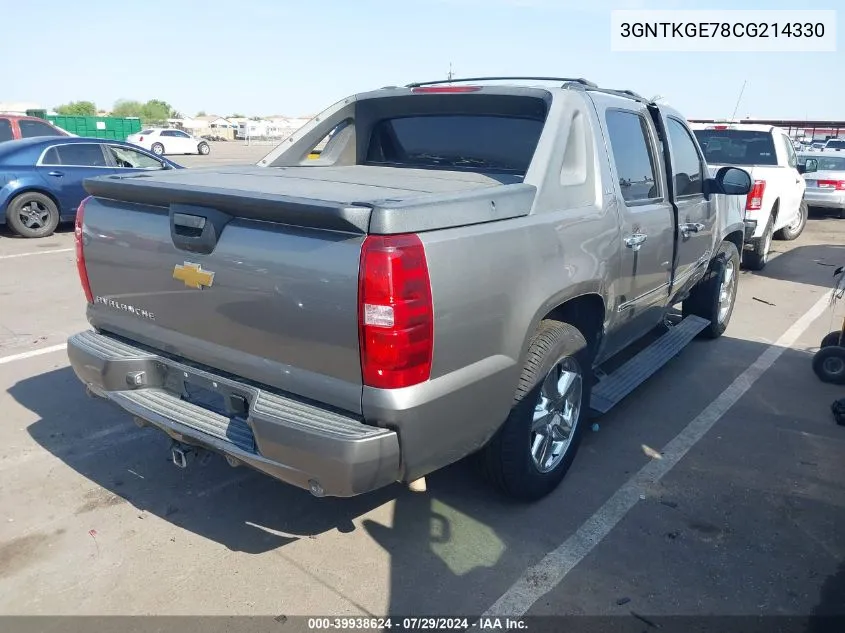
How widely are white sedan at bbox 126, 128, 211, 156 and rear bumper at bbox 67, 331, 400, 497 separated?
33989 mm

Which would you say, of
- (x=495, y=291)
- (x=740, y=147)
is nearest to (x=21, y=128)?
(x=740, y=147)

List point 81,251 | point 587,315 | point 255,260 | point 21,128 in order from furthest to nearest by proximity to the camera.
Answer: point 21,128 < point 587,315 < point 81,251 < point 255,260

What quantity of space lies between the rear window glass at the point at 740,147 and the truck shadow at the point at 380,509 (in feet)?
22.0

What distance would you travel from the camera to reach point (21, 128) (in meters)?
14.2

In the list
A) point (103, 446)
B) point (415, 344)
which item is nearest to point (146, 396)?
point (103, 446)

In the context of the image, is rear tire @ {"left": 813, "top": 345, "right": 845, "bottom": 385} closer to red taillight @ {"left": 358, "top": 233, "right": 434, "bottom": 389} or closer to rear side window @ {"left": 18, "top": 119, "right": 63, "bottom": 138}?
red taillight @ {"left": 358, "top": 233, "right": 434, "bottom": 389}

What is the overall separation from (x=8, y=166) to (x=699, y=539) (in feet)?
35.7

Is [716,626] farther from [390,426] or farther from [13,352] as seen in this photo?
[13,352]

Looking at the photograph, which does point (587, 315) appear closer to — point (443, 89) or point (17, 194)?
point (443, 89)

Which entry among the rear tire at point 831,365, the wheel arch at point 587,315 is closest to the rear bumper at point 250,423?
the wheel arch at point 587,315

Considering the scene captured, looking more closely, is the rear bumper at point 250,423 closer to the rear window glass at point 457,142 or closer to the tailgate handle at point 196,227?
the tailgate handle at point 196,227

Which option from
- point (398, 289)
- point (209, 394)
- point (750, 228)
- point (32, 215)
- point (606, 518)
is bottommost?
point (606, 518)

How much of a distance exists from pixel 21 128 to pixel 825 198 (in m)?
16.7

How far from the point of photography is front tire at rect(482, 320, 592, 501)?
3.20 metres
